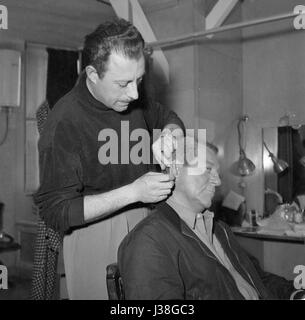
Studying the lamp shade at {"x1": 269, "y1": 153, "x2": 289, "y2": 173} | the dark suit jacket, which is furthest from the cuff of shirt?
the lamp shade at {"x1": 269, "y1": 153, "x2": 289, "y2": 173}

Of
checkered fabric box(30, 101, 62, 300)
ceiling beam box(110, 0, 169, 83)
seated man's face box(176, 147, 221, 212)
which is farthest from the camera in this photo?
ceiling beam box(110, 0, 169, 83)

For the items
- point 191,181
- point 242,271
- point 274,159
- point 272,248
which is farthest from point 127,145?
point 272,248

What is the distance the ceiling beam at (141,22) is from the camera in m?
2.02

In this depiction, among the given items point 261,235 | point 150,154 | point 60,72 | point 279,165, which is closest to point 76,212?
point 150,154

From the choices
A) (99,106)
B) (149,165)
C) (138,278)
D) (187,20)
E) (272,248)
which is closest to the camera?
(138,278)

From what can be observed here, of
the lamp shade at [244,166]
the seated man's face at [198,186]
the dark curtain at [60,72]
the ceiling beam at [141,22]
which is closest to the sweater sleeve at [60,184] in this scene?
the seated man's face at [198,186]

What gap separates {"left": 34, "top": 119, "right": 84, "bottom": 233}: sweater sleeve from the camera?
1003 millimetres

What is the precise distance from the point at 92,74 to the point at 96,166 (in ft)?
0.87

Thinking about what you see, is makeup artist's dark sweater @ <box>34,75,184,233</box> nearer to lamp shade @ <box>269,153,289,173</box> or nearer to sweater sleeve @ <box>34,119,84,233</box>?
sweater sleeve @ <box>34,119,84,233</box>

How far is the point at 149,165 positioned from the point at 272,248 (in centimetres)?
176

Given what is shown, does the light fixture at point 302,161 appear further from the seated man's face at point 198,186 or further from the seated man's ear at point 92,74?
the seated man's ear at point 92,74

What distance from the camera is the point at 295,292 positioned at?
118cm

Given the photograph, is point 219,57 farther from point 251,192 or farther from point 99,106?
point 99,106

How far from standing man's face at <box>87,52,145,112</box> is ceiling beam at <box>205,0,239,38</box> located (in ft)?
→ 4.38
